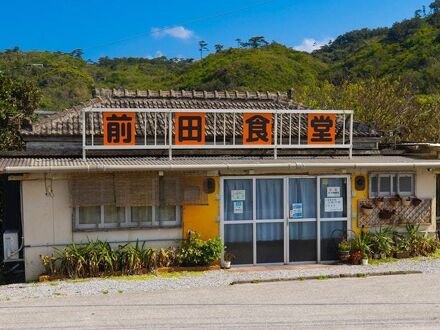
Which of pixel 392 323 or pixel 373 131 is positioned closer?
pixel 392 323

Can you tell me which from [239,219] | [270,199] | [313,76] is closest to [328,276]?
[270,199]

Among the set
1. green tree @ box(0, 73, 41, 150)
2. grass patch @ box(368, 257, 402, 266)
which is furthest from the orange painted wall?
green tree @ box(0, 73, 41, 150)

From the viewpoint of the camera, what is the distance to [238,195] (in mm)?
12383

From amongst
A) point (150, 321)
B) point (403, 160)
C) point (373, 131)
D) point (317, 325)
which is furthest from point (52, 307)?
point (373, 131)

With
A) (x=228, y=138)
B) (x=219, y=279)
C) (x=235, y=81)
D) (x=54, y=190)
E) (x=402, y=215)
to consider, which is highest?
(x=235, y=81)

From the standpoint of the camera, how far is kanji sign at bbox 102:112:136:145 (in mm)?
12766

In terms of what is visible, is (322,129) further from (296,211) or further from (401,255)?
(401,255)

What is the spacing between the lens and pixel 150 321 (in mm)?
8203

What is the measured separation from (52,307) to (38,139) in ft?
22.2

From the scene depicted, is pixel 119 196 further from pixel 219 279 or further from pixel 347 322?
pixel 347 322

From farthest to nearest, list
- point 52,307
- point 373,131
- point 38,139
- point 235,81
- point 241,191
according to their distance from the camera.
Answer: point 235,81
point 373,131
point 38,139
point 241,191
point 52,307

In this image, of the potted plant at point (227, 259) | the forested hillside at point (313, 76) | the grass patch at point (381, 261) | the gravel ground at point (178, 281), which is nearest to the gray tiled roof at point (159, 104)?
the potted plant at point (227, 259)

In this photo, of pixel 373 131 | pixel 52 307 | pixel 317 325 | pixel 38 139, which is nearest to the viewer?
pixel 317 325

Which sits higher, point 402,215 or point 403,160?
point 403,160
